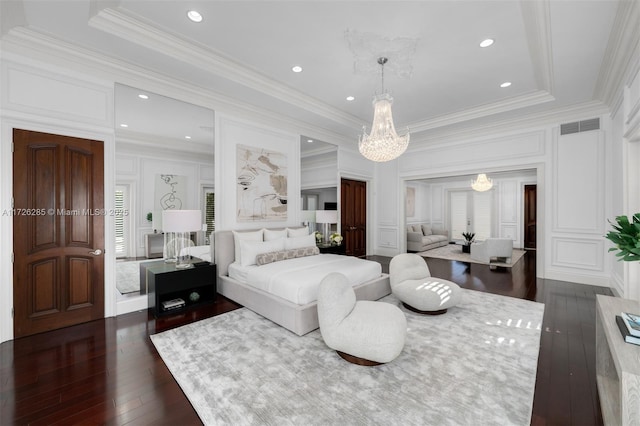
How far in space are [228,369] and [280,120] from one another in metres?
4.26

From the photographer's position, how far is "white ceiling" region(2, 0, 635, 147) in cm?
260

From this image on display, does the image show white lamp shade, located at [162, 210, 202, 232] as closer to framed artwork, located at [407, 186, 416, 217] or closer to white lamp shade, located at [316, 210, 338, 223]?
white lamp shade, located at [316, 210, 338, 223]

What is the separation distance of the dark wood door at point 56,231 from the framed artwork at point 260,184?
75.1 inches

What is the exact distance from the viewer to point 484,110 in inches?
201

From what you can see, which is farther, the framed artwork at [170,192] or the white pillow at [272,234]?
the white pillow at [272,234]

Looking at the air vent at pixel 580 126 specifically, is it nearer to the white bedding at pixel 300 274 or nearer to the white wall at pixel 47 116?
the white bedding at pixel 300 274

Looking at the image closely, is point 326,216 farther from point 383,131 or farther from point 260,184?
point 383,131

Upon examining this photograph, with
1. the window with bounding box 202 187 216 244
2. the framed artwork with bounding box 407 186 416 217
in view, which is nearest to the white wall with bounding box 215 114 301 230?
the window with bounding box 202 187 216 244

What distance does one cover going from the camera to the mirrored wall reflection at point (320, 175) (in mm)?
6344

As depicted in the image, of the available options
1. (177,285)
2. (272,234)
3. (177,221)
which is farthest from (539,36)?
(177,285)

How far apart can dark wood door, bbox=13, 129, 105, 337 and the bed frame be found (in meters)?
1.45

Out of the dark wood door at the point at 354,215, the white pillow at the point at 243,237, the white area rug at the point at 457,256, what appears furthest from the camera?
the dark wood door at the point at 354,215

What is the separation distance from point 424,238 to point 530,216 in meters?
4.25

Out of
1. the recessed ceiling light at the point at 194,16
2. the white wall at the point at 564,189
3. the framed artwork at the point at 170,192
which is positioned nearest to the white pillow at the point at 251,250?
the framed artwork at the point at 170,192
